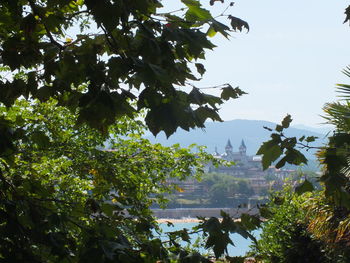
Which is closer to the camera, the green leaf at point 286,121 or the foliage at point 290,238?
the green leaf at point 286,121

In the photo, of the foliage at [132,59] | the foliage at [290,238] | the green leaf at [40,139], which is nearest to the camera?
the foliage at [132,59]

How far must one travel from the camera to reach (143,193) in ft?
22.2

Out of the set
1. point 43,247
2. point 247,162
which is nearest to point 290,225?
point 43,247

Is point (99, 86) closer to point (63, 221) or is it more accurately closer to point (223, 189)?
point (63, 221)

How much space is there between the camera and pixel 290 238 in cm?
850

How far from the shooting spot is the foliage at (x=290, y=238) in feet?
26.2

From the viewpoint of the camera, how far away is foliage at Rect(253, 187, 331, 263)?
7.99 metres

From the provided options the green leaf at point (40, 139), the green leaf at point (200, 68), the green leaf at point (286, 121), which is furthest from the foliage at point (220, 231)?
the green leaf at point (40, 139)

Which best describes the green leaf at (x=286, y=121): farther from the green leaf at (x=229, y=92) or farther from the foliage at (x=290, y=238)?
the foliage at (x=290, y=238)

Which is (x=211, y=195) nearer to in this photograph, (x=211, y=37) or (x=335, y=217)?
(x=335, y=217)

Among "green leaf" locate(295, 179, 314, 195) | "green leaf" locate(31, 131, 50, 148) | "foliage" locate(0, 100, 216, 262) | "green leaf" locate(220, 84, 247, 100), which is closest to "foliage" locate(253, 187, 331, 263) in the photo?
"foliage" locate(0, 100, 216, 262)

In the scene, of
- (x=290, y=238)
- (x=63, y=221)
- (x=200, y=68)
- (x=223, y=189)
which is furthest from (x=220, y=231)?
(x=223, y=189)

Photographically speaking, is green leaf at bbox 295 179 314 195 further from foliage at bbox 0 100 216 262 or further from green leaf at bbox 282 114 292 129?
foliage at bbox 0 100 216 262

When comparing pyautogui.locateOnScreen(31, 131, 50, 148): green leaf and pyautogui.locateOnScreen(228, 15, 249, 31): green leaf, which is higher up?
pyautogui.locateOnScreen(228, 15, 249, 31): green leaf
